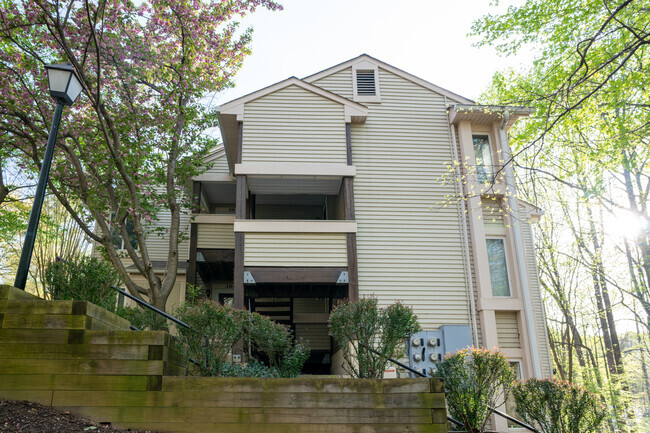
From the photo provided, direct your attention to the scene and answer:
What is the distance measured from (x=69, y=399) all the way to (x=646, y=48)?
13.2m

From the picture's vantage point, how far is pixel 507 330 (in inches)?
486

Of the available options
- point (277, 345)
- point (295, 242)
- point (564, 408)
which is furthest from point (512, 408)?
point (277, 345)

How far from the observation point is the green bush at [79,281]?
7.01 m

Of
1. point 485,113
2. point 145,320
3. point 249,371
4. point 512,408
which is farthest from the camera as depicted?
point 485,113

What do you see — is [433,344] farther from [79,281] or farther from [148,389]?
[79,281]

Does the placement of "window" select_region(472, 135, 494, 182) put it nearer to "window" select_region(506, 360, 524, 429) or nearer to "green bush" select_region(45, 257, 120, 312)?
"window" select_region(506, 360, 524, 429)

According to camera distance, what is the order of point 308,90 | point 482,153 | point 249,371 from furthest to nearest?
point 482,153, point 308,90, point 249,371

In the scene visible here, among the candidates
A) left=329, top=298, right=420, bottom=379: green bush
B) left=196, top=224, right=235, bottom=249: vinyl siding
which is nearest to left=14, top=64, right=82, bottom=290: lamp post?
left=329, top=298, right=420, bottom=379: green bush

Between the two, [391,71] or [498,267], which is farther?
[391,71]

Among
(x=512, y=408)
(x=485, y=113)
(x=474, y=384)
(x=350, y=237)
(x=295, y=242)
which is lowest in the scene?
(x=512, y=408)

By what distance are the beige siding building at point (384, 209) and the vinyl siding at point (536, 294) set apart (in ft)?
0.13

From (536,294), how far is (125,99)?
1294 cm

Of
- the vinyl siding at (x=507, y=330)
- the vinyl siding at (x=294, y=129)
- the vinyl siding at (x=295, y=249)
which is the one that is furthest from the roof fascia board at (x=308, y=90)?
the vinyl siding at (x=507, y=330)

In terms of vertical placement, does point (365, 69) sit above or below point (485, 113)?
above
